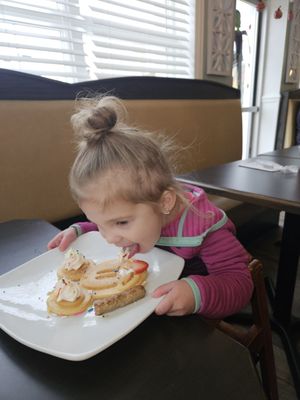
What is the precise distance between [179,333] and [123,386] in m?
0.11

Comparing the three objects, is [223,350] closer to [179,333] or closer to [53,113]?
[179,333]

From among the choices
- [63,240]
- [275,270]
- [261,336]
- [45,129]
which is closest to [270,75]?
[275,270]

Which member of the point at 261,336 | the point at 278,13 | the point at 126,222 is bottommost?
the point at 261,336

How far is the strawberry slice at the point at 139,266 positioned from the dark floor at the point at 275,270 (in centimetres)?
92

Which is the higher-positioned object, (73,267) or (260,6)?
(260,6)

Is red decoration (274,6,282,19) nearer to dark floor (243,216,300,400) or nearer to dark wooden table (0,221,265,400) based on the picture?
dark floor (243,216,300,400)

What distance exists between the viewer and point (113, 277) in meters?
0.56

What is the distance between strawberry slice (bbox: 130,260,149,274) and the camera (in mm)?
547

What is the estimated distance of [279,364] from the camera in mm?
1220

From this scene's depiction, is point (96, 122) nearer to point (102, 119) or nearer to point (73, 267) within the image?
point (102, 119)

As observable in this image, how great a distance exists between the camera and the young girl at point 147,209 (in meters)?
0.59

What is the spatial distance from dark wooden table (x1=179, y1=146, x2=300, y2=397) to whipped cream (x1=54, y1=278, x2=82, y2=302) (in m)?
0.69

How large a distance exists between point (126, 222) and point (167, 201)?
114 mm

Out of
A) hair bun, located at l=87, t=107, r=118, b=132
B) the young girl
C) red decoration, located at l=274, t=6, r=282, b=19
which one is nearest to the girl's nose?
the young girl
